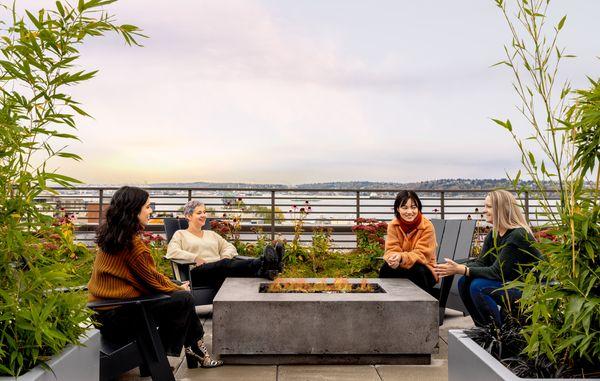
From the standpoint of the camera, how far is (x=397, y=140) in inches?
351

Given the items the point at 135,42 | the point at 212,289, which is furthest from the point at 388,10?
the point at 135,42

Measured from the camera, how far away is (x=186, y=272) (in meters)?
5.72

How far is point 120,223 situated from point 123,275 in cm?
34

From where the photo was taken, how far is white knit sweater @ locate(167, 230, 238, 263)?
18.8 ft

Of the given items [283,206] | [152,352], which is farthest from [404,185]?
[152,352]

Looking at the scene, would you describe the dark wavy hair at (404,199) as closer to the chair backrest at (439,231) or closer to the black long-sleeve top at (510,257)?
the chair backrest at (439,231)

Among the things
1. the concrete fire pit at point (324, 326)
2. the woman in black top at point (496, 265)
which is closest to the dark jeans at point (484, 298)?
the woman in black top at point (496, 265)

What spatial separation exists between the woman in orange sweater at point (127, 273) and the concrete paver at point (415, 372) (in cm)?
147

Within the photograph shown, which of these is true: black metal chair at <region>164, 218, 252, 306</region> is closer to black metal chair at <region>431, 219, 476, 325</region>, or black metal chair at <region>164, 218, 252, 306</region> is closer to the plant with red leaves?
black metal chair at <region>431, 219, 476, 325</region>

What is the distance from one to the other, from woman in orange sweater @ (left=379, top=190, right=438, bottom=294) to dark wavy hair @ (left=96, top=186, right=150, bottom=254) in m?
2.48

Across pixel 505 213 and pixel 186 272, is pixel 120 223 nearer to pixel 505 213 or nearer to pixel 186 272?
pixel 186 272

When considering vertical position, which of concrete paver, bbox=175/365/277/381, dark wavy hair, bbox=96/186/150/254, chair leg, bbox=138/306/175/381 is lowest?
concrete paver, bbox=175/365/277/381

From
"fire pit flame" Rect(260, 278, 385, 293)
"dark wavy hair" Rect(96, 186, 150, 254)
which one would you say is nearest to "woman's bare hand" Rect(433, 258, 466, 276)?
"fire pit flame" Rect(260, 278, 385, 293)

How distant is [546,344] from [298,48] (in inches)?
360
